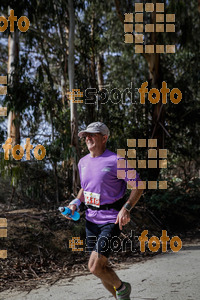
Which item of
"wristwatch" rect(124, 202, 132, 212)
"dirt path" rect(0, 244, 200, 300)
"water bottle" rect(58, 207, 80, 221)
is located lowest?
"dirt path" rect(0, 244, 200, 300)

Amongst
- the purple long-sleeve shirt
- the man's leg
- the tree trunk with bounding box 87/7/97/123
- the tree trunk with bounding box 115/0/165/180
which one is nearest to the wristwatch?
the purple long-sleeve shirt

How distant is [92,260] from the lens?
10.9ft

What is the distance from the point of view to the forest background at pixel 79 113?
957 centimetres

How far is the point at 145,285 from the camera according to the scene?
472 centimetres

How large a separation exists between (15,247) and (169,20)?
882 centimetres

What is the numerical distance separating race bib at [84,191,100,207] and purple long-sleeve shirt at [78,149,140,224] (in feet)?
0.10

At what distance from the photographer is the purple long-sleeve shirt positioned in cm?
351

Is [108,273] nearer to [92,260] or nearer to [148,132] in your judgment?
[92,260]

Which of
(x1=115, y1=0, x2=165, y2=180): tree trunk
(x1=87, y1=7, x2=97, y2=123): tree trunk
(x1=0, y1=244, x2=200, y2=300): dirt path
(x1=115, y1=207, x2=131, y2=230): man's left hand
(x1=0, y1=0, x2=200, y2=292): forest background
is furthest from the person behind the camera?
(x1=115, y1=0, x2=165, y2=180): tree trunk

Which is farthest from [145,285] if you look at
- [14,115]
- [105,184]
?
[14,115]

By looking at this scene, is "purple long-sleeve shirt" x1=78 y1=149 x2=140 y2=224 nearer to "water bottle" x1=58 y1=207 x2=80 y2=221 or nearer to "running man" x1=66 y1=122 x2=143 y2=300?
"running man" x1=66 y1=122 x2=143 y2=300

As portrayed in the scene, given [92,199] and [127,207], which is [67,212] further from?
[127,207]

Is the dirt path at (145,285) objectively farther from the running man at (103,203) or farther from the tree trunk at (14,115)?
the tree trunk at (14,115)

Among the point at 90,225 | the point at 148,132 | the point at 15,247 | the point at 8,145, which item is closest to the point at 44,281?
the point at 15,247
